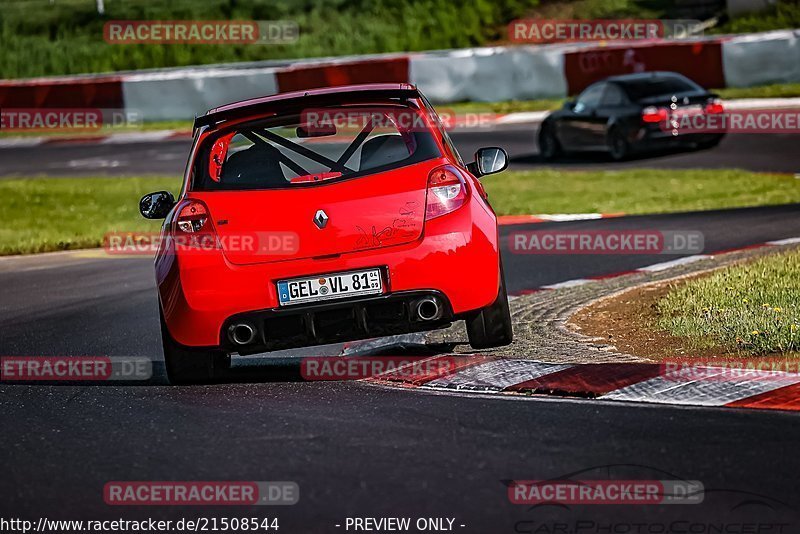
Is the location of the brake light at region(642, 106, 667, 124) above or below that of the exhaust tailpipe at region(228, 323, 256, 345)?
below

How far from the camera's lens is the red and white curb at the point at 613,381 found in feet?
23.0

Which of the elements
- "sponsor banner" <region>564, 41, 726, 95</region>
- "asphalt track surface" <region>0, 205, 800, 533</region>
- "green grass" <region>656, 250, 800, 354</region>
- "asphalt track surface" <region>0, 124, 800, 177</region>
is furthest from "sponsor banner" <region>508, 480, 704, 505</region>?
"sponsor banner" <region>564, 41, 726, 95</region>

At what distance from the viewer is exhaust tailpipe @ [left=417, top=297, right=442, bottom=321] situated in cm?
791

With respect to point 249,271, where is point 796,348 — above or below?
below

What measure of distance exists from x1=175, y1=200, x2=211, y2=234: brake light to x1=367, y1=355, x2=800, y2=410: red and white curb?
1.17 metres

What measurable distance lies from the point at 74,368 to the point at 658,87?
53.0ft

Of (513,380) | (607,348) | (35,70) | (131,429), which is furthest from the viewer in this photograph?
(35,70)

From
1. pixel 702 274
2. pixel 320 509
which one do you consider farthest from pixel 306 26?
pixel 320 509

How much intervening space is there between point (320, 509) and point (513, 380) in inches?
95.4

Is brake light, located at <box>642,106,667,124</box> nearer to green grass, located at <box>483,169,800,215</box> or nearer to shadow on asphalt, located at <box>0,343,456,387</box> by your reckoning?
green grass, located at <box>483,169,800,215</box>

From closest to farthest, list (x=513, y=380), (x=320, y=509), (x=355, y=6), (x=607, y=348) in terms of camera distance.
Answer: (x=320, y=509) → (x=513, y=380) → (x=607, y=348) → (x=355, y=6)

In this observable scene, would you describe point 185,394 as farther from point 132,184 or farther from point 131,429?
point 132,184

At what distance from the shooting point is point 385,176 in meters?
8.02

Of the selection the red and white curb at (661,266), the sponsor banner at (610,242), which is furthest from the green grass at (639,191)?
the red and white curb at (661,266)
